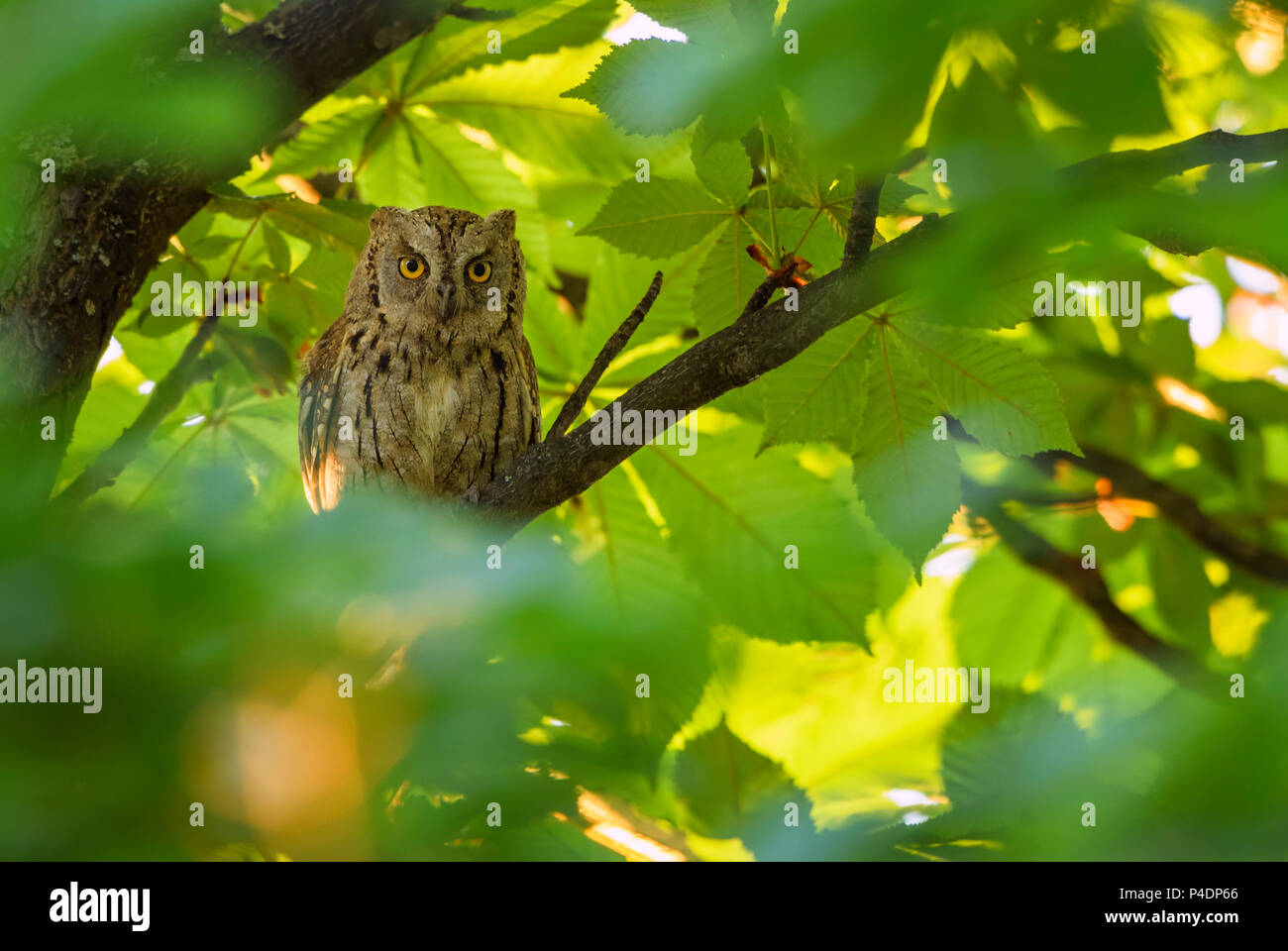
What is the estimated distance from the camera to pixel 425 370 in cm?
247

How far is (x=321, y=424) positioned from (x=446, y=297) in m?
0.45

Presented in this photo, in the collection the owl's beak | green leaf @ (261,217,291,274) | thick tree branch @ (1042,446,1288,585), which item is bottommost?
thick tree branch @ (1042,446,1288,585)

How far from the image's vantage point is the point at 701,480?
2078mm

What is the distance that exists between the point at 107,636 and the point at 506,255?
222 centimetres

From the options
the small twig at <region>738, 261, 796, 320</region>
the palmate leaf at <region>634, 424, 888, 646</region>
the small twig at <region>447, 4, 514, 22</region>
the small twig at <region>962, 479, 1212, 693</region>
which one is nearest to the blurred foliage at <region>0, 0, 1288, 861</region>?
the small twig at <region>738, 261, 796, 320</region>

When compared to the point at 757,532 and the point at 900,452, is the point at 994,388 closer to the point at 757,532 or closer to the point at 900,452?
the point at 900,452

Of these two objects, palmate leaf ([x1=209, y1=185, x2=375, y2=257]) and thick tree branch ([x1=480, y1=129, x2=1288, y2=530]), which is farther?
palmate leaf ([x1=209, y1=185, x2=375, y2=257])

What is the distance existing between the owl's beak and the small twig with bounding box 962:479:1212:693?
1.51m

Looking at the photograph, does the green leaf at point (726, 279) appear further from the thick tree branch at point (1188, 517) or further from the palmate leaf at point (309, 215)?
the thick tree branch at point (1188, 517)

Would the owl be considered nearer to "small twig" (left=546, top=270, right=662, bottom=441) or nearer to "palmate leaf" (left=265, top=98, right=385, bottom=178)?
"palmate leaf" (left=265, top=98, right=385, bottom=178)

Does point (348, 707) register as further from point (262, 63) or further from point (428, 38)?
point (428, 38)

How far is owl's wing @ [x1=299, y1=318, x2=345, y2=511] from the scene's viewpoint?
95.7 inches

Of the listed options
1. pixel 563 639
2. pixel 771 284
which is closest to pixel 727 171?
pixel 771 284

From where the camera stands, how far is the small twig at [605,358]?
1644 millimetres
